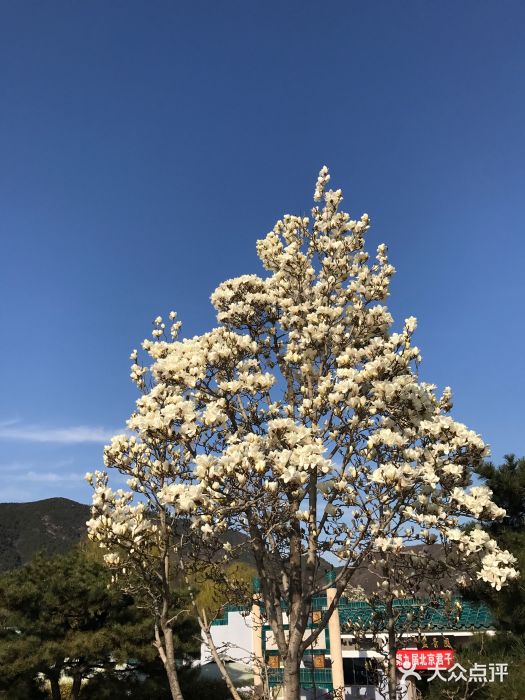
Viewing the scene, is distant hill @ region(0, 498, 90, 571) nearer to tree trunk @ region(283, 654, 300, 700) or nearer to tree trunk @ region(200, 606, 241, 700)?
tree trunk @ region(200, 606, 241, 700)

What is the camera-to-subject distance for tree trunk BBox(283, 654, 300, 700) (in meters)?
5.57

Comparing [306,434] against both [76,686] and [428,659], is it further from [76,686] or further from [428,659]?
[76,686]

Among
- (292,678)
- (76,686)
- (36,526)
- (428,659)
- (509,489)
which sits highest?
(509,489)

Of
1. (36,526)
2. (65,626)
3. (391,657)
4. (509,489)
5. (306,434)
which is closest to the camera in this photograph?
(306,434)

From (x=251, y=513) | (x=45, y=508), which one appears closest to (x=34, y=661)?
(x=251, y=513)

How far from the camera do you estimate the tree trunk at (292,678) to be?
5566mm

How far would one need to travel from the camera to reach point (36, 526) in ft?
343

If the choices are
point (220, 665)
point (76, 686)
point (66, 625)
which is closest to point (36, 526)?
point (76, 686)

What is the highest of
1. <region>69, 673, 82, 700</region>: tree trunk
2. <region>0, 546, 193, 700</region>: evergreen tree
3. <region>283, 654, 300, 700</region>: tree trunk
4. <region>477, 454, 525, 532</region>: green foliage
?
<region>477, 454, 525, 532</region>: green foliage

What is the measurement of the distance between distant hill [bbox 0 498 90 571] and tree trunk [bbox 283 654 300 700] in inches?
3725

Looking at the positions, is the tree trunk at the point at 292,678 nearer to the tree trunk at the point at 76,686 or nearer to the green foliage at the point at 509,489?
the green foliage at the point at 509,489

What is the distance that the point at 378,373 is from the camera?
564 centimetres

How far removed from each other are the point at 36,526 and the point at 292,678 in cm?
11226

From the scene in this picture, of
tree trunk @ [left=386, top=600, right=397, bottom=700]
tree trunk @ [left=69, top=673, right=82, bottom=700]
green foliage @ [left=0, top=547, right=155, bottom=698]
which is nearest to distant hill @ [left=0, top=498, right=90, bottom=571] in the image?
tree trunk @ [left=69, top=673, right=82, bottom=700]
